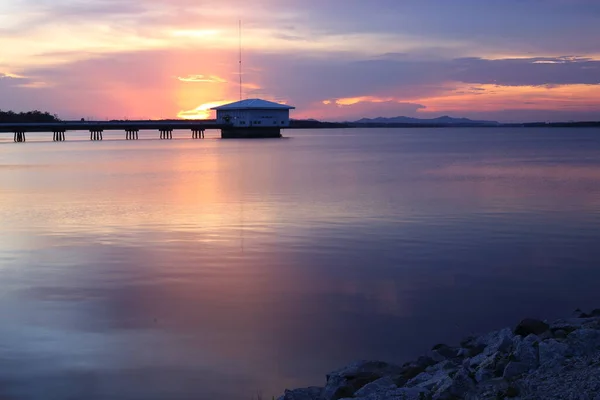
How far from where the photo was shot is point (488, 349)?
20.7 ft

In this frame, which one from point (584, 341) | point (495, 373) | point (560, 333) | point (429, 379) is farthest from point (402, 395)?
point (560, 333)

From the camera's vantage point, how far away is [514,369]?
534 cm

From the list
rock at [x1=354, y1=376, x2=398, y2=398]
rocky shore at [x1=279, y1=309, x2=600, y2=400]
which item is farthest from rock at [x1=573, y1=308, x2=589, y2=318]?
rock at [x1=354, y1=376, x2=398, y2=398]

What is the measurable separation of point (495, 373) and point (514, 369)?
0.16 m

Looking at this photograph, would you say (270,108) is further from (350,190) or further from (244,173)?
(350,190)

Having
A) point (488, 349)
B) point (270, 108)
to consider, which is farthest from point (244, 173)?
point (270, 108)

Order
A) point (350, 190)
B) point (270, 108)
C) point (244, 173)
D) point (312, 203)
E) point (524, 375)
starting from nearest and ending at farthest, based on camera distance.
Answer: point (524, 375) → point (312, 203) → point (350, 190) → point (244, 173) → point (270, 108)

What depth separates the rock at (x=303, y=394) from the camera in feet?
19.2

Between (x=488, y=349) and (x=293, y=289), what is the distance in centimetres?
428

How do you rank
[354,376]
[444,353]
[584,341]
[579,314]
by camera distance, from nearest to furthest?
[584,341], [354,376], [444,353], [579,314]

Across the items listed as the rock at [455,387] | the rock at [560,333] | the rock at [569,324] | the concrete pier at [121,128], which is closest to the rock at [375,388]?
the rock at [455,387]

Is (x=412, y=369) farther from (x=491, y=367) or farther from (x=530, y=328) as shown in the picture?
(x=530, y=328)

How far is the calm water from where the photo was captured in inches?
280

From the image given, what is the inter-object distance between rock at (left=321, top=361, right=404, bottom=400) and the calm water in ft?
1.57
